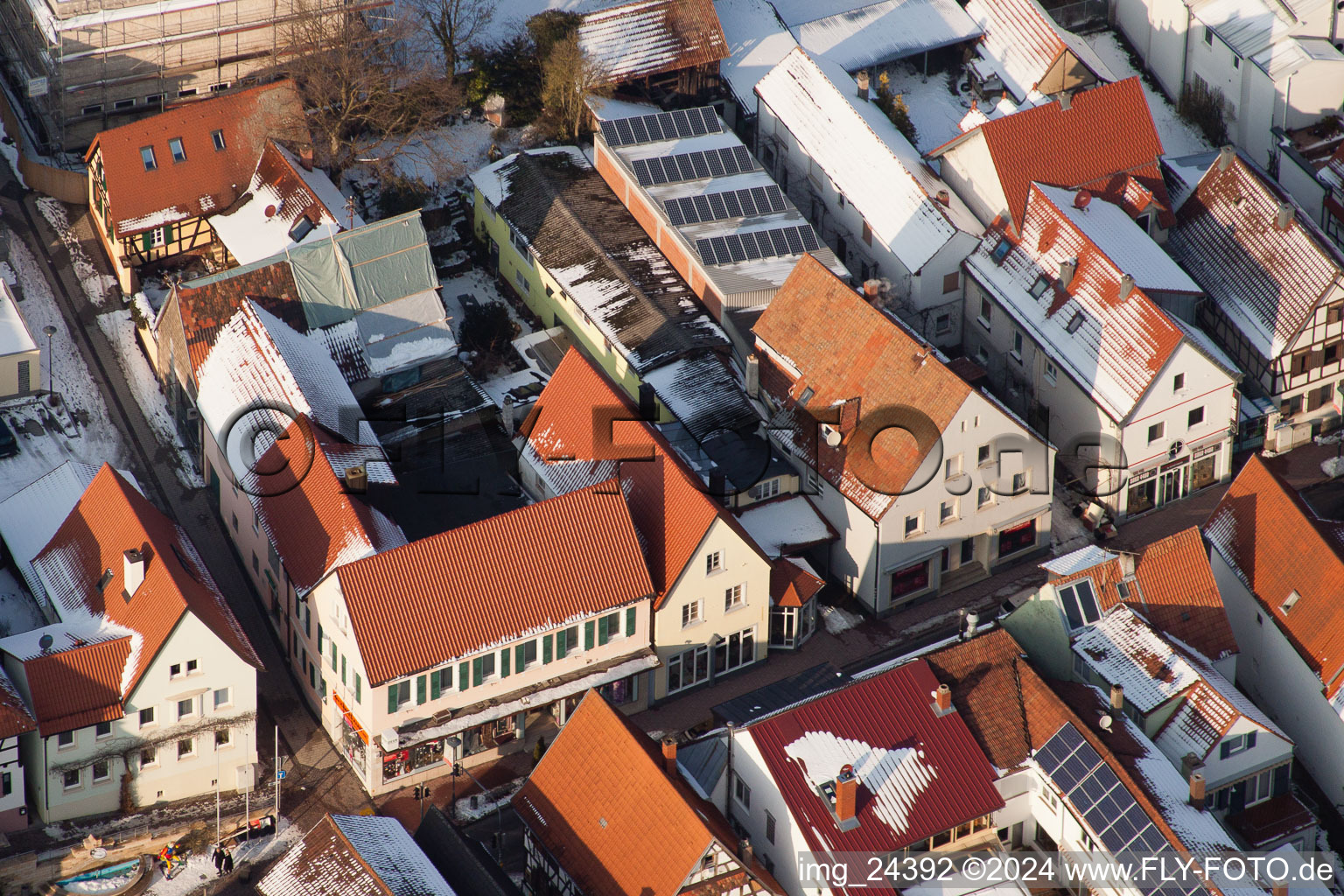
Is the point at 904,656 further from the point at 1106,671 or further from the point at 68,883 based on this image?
the point at 68,883

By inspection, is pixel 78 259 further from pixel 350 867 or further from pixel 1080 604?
pixel 1080 604

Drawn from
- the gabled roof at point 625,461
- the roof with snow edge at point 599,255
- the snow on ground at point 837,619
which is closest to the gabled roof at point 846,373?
the roof with snow edge at point 599,255

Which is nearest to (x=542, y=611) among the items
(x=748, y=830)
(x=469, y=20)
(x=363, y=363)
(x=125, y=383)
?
(x=748, y=830)

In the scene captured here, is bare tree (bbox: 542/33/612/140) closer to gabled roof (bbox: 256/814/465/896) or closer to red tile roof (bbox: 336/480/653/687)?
red tile roof (bbox: 336/480/653/687)

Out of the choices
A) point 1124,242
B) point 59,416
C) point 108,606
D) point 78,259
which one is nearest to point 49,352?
point 59,416

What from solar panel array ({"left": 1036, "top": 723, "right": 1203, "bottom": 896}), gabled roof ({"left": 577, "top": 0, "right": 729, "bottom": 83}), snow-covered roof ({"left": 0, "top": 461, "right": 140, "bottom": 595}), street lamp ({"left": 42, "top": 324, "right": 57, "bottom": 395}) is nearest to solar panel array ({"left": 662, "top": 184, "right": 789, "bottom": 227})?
gabled roof ({"left": 577, "top": 0, "right": 729, "bottom": 83})
